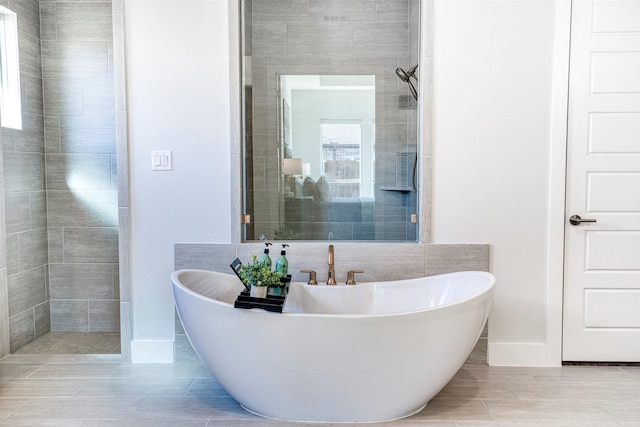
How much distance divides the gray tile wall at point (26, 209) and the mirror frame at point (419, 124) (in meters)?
1.47

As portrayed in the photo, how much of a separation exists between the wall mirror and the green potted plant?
702 mm

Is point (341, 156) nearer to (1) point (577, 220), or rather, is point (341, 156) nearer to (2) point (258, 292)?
(2) point (258, 292)

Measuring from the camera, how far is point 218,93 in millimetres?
2973

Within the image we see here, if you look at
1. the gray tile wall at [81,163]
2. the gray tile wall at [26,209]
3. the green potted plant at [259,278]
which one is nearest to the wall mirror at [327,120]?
the green potted plant at [259,278]

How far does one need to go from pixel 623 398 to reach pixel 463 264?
1.02 m

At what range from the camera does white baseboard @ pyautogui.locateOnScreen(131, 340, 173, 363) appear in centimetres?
306

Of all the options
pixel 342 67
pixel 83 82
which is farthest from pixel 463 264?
pixel 83 82

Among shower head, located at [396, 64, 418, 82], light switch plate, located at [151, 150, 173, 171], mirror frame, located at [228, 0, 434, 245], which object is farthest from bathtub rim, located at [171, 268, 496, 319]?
shower head, located at [396, 64, 418, 82]

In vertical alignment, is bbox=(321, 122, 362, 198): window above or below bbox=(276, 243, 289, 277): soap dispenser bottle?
above

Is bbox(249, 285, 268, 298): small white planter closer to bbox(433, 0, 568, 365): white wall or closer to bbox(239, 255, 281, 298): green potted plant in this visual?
bbox(239, 255, 281, 298): green potted plant

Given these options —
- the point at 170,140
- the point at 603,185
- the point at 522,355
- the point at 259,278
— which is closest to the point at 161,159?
the point at 170,140

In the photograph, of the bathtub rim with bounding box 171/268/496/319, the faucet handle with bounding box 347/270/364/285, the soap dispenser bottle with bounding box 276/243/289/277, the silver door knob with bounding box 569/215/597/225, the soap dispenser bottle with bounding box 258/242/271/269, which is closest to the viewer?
the bathtub rim with bounding box 171/268/496/319

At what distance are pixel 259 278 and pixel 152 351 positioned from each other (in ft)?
3.80

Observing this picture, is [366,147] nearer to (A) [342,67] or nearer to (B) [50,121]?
(A) [342,67]
